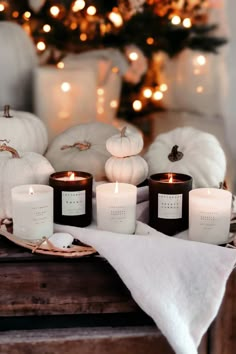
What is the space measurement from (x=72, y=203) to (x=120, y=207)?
0.33 ft

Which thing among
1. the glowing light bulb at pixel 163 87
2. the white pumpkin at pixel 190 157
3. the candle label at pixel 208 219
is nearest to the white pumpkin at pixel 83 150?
the white pumpkin at pixel 190 157

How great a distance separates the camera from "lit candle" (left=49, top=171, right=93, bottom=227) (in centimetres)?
123

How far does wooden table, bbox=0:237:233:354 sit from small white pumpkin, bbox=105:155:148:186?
30cm

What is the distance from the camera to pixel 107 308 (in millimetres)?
1027

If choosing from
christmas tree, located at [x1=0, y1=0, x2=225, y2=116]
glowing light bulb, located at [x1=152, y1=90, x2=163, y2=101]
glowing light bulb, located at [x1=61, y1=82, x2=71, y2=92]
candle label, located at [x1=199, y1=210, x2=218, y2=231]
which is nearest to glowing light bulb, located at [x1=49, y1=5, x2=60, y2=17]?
christmas tree, located at [x1=0, y1=0, x2=225, y2=116]

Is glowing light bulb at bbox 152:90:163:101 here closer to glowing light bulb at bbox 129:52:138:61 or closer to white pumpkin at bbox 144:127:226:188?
glowing light bulb at bbox 129:52:138:61

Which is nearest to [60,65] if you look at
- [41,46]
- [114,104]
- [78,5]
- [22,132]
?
[41,46]

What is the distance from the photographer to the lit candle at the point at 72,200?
1227 millimetres

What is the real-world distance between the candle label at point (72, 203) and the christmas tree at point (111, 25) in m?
1.04

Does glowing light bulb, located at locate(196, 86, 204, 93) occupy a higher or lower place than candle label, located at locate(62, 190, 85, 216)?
higher

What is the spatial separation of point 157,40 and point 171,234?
1.31 meters

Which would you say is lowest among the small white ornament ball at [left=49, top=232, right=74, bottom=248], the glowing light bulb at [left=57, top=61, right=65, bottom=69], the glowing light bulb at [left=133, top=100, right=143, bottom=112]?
the small white ornament ball at [left=49, top=232, right=74, bottom=248]

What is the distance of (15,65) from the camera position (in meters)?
1.90

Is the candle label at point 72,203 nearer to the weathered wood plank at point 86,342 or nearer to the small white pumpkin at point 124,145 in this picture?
the small white pumpkin at point 124,145
